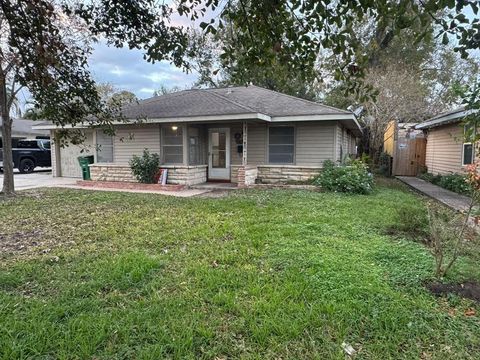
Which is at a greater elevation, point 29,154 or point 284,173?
point 29,154

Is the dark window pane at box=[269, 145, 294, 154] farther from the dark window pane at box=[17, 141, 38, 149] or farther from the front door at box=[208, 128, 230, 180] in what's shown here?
the dark window pane at box=[17, 141, 38, 149]

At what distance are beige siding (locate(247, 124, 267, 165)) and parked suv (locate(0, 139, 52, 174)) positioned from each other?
13.1m

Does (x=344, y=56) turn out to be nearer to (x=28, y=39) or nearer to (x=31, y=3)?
(x=31, y=3)

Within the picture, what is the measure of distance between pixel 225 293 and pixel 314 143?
8767mm

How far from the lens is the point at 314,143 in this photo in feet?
36.5

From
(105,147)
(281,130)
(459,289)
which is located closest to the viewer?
(459,289)

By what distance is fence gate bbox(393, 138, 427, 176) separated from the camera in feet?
56.9

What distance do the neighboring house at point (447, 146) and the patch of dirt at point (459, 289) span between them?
25.9 feet

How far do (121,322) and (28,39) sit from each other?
3.26 meters

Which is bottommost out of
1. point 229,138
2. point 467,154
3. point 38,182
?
point 38,182

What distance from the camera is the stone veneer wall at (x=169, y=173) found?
37.4 feet

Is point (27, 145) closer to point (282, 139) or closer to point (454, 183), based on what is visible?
point (282, 139)

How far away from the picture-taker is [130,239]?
4.95 metres

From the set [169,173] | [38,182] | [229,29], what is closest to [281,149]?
[169,173]
